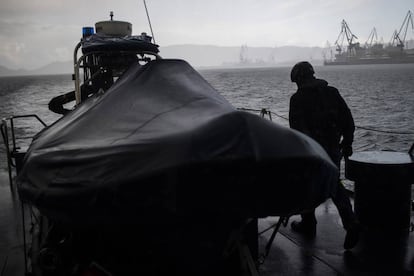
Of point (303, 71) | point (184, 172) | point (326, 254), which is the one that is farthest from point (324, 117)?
point (184, 172)

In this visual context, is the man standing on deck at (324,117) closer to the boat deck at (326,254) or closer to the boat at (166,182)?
the boat deck at (326,254)

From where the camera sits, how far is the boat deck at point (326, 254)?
4801mm

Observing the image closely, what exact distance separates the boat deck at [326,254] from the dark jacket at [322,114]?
1213 mm

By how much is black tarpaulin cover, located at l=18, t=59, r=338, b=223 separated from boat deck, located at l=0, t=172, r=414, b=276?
2.42 meters

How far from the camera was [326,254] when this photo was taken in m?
5.21

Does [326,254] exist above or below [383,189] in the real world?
below

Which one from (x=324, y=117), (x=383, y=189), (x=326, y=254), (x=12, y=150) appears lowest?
(x=326, y=254)

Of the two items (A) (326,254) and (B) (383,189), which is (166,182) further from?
(B) (383,189)

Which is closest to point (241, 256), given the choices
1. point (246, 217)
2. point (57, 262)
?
point (246, 217)

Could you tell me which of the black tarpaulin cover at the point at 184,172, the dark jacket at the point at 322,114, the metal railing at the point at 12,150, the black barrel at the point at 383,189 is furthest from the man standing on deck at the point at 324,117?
the metal railing at the point at 12,150

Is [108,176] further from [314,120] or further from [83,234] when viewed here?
[314,120]

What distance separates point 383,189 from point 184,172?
4104 millimetres

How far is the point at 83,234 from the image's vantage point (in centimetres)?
307

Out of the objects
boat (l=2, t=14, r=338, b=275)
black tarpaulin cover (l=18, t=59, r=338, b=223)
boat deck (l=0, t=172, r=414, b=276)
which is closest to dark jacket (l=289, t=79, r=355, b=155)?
boat deck (l=0, t=172, r=414, b=276)
